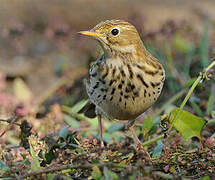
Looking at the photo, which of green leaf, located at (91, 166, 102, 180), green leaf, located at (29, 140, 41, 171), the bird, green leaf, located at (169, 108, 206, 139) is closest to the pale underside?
the bird

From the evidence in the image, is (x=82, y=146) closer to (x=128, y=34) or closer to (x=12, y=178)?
(x=12, y=178)

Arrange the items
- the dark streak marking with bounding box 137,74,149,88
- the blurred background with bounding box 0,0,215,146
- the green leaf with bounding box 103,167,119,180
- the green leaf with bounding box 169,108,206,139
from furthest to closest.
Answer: the blurred background with bounding box 0,0,215,146, the dark streak marking with bounding box 137,74,149,88, the green leaf with bounding box 169,108,206,139, the green leaf with bounding box 103,167,119,180

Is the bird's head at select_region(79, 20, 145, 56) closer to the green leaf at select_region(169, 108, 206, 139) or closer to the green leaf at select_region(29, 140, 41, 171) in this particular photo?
the green leaf at select_region(169, 108, 206, 139)

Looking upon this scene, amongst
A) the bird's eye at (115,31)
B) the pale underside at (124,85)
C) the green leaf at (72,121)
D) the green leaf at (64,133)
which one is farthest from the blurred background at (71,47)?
the bird's eye at (115,31)

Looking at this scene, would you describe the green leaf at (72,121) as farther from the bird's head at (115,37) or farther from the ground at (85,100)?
the bird's head at (115,37)

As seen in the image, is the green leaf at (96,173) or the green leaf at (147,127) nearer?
the green leaf at (96,173)

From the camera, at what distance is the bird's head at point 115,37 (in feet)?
9.17

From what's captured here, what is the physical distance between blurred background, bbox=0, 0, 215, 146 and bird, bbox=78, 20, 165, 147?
0.33 m

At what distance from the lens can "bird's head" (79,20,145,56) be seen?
2.79 metres

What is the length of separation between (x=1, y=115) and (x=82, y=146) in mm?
1501

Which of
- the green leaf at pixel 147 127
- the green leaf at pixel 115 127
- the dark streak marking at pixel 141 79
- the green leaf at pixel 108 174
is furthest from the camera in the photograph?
the green leaf at pixel 115 127

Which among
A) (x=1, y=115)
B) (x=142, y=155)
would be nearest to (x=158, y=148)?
(x=142, y=155)

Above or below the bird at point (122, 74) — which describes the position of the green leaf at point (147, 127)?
below

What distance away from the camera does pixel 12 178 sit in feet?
7.11
